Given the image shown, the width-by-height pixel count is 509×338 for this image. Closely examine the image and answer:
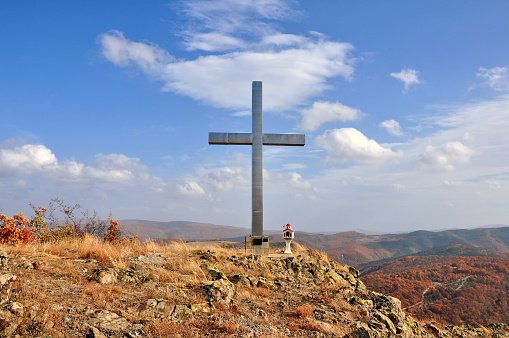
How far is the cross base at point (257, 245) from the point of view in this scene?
15.4 metres

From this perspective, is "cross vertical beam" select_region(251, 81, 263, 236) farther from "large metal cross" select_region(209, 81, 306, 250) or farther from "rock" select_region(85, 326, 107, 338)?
"rock" select_region(85, 326, 107, 338)

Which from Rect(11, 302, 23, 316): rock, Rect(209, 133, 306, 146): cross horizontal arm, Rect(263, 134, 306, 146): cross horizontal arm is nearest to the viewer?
Rect(11, 302, 23, 316): rock

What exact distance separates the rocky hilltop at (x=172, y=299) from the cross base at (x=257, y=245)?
10.2ft

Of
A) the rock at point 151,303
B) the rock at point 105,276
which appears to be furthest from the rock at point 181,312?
the rock at point 105,276

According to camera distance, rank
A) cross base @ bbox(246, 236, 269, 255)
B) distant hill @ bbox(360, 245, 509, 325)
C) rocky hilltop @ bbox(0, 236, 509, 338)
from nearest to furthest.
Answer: rocky hilltop @ bbox(0, 236, 509, 338)
cross base @ bbox(246, 236, 269, 255)
distant hill @ bbox(360, 245, 509, 325)

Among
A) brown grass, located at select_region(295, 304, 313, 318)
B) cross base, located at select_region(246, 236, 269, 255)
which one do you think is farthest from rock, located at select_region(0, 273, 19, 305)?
cross base, located at select_region(246, 236, 269, 255)

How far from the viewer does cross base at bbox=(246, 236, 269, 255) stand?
605 inches

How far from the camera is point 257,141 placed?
16.1m

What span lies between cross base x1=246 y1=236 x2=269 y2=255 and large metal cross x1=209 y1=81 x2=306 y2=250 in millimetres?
281

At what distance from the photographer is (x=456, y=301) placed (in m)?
60.4

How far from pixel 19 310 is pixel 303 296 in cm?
692

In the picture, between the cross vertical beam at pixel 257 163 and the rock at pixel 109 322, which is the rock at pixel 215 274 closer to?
the rock at pixel 109 322

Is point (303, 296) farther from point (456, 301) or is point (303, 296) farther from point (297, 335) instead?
point (456, 301)

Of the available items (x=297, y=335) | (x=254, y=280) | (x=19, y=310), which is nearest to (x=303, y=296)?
(x=254, y=280)
